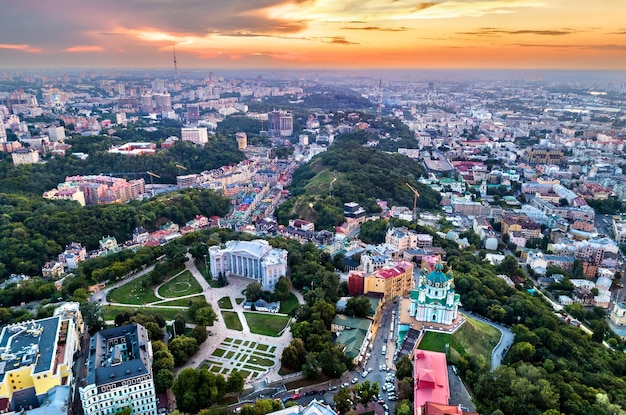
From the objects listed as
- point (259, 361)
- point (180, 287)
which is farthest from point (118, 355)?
point (180, 287)

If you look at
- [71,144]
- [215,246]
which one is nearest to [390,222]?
[215,246]

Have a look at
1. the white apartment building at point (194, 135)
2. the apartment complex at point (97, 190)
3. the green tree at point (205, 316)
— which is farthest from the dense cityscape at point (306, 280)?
the white apartment building at point (194, 135)

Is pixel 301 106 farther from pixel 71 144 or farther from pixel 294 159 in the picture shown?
pixel 71 144

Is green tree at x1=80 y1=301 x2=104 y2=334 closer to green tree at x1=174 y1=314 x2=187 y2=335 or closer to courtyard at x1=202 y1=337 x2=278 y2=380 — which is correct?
green tree at x1=174 y1=314 x2=187 y2=335

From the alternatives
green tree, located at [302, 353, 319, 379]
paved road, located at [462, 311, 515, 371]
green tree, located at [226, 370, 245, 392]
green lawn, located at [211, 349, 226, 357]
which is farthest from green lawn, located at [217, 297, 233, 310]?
paved road, located at [462, 311, 515, 371]

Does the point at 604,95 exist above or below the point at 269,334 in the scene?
above

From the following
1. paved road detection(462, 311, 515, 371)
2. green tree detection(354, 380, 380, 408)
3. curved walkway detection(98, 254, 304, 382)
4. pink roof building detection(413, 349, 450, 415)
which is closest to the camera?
pink roof building detection(413, 349, 450, 415)
